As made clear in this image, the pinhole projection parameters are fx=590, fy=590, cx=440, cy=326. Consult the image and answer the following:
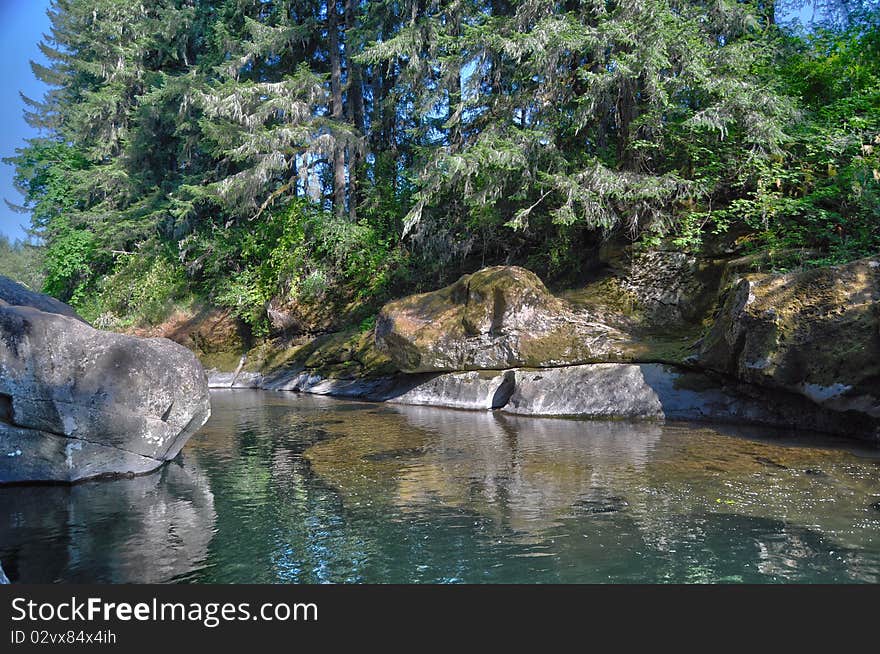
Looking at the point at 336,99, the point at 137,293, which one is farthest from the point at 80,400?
the point at 137,293

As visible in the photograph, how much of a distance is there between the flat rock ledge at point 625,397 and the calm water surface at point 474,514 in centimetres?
102

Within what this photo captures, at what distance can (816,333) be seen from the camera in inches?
325

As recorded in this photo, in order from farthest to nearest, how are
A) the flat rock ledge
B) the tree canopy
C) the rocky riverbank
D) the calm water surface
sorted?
the tree canopy
the flat rock ledge
the rocky riverbank
the calm water surface

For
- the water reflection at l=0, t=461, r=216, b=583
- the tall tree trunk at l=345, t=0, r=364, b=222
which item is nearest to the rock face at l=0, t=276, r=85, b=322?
the water reflection at l=0, t=461, r=216, b=583

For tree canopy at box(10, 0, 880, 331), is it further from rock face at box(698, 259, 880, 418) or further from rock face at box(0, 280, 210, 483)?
rock face at box(0, 280, 210, 483)

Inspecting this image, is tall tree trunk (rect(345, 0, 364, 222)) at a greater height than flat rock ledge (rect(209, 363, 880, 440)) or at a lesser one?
greater

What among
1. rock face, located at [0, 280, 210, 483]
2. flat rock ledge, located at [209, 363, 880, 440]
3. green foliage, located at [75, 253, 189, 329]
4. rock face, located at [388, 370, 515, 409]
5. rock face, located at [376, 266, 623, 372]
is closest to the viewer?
rock face, located at [0, 280, 210, 483]

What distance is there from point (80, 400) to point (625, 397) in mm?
8298

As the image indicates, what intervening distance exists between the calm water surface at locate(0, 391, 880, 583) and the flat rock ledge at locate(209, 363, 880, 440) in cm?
102

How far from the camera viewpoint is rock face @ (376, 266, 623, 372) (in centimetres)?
1180

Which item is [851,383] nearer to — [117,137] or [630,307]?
[630,307]

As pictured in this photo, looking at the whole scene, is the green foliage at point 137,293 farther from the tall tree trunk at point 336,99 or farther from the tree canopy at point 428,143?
the tall tree trunk at point 336,99

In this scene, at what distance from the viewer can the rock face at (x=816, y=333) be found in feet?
25.9

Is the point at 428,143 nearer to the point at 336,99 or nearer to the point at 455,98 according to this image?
the point at 455,98
